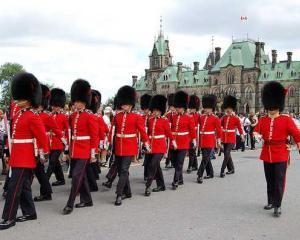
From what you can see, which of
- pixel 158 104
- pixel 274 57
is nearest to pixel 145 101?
pixel 158 104

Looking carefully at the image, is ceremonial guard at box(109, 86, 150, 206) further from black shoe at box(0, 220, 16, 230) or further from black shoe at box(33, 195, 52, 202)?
black shoe at box(0, 220, 16, 230)

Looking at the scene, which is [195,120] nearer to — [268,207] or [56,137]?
[56,137]

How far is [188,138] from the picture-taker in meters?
9.86

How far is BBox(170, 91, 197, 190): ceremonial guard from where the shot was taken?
9.59m

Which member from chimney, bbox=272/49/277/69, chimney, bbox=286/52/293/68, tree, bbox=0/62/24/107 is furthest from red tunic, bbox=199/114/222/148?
tree, bbox=0/62/24/107

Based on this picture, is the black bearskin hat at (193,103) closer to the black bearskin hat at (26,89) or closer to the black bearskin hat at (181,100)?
the black bearskin hat at (181,100)

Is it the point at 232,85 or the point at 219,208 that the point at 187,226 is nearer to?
the point at 219,208

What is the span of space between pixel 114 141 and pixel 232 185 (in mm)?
2882

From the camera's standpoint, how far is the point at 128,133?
802 centimetres

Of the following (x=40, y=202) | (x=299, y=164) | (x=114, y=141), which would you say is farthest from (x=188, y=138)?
(x=299, y=164)

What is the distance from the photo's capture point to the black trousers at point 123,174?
763 centimetres

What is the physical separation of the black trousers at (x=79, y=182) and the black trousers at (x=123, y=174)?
0.51 m

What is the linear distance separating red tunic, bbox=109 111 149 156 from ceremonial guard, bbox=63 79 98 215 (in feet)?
2.39

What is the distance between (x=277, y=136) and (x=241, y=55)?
7161 centimetres
